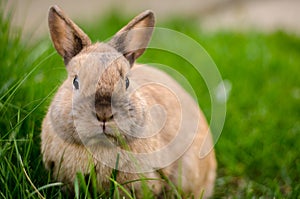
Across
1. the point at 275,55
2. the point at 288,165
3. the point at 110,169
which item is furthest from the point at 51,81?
the point at 275,55

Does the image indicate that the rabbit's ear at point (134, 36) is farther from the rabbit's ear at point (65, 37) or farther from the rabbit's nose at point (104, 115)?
the rabbit's nose at point (104, 115)

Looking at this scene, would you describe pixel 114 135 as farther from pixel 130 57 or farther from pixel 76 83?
pixel 130 57

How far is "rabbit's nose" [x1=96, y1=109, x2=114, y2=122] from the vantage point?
6.86 feet

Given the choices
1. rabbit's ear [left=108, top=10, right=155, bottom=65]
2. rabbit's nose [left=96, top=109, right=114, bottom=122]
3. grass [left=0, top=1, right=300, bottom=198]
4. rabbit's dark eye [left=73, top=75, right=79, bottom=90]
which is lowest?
grass [left=0, top=1, right=300, bottom=198]

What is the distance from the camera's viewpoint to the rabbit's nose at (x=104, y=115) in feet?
6.86

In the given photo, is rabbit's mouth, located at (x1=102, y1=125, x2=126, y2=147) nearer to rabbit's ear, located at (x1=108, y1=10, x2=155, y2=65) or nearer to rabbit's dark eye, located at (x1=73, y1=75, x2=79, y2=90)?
rabbit's dark eye, located at (x1=73, y1=75, x2=79, y2=90)

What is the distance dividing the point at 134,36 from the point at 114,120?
481 mm

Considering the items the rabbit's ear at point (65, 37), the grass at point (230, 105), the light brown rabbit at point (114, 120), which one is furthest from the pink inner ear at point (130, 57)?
the grass at point (230, 105)

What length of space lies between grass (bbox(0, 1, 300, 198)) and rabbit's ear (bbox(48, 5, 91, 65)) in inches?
5.6

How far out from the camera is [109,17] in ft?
17.6

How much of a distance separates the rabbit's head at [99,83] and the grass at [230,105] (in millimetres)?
174

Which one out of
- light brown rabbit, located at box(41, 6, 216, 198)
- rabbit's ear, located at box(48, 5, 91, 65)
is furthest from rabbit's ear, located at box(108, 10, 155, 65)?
rabbit's ear, located at box(48, 5, 91, 65)

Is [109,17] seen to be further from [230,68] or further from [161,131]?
[161,131]

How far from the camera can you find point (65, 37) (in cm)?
240
